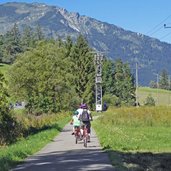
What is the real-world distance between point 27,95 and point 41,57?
6.21 meters

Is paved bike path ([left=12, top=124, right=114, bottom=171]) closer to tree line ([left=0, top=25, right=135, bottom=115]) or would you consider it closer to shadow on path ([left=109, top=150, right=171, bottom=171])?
shadow on path ([left=109, top=150, right=171, bottom=171])

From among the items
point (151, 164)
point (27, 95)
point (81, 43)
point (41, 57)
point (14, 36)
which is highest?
point (14, 36)

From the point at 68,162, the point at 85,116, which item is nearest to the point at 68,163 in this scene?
the point at 68,162

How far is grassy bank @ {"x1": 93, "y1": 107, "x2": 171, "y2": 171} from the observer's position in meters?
18.1

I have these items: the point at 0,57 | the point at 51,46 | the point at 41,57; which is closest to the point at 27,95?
the point at 41,57

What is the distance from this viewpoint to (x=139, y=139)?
3044 cm

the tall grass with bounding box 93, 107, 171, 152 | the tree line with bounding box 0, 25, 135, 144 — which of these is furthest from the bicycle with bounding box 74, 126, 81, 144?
the tall grass with bounding box 93, 107, 171, 152

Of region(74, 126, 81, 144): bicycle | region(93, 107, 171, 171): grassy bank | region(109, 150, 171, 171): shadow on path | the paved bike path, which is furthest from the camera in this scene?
region(74, 126, 81, 144): bicycle

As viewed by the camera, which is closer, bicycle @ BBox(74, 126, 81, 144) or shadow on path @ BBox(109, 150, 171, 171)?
shadow on path @ BBox(109, 150, 171, 171)

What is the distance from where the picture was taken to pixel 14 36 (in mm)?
192750

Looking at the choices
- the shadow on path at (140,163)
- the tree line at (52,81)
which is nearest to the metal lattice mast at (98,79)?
the tree line at (52,81)

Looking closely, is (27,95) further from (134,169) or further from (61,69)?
(134,169)

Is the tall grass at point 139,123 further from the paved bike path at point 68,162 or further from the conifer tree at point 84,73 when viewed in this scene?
the conifer tree at point 84,73

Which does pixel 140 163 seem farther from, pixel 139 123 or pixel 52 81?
pixel 52 81
